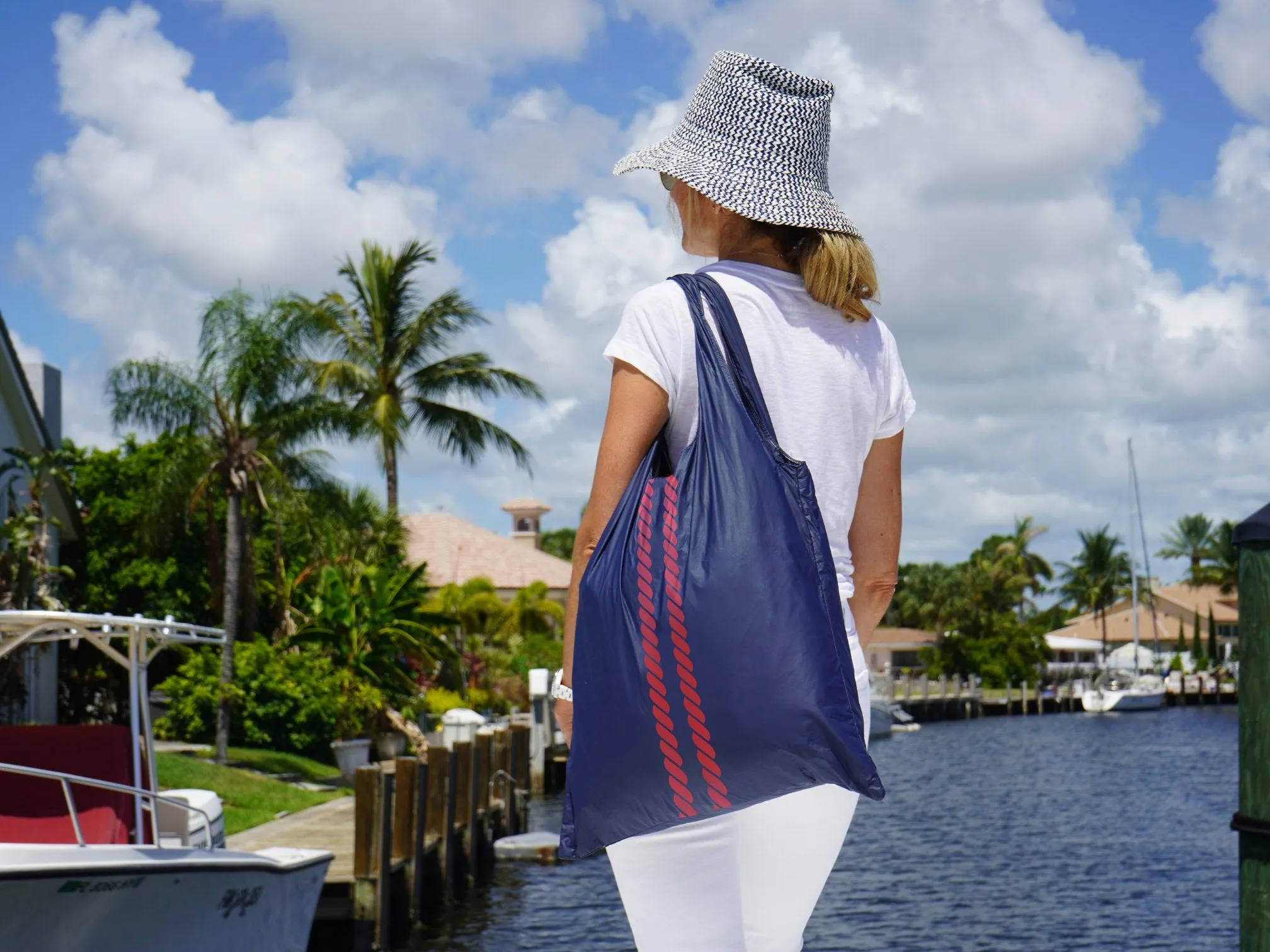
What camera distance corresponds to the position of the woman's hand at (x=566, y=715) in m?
2.23

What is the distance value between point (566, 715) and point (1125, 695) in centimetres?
8042

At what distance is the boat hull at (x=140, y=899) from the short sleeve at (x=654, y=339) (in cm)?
621

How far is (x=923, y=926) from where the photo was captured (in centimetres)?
1795

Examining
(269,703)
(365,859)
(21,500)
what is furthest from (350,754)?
(365,859)

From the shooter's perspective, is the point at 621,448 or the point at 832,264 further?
the point at 832,264

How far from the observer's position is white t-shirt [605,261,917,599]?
89.0 inches

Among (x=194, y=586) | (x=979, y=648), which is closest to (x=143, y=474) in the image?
(x=194, y=586)

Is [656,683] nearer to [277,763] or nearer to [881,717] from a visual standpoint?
[277,763]

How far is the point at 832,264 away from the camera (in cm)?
243

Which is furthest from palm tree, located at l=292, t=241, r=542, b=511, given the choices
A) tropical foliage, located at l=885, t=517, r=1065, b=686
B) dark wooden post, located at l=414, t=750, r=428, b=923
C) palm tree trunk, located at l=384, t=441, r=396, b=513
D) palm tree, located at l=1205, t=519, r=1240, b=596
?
palm tree, located at l=1205, t=519, r=1240, b=596

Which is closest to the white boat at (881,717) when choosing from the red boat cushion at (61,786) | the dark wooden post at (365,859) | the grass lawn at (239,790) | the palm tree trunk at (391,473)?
the palm tree trunk at (391,473)

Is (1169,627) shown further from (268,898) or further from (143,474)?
(268,898)

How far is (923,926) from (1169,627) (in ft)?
327

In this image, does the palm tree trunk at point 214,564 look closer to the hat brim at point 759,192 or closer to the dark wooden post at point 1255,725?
the hat brim at point 759,192
